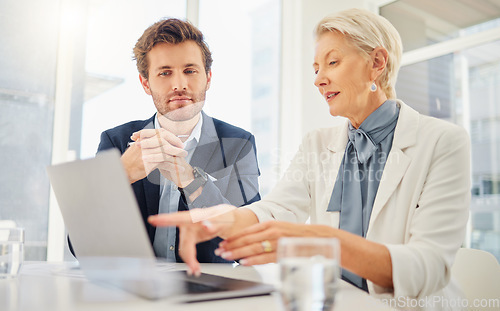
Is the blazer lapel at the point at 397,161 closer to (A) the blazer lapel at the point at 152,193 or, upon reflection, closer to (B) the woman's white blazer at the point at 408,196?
(B) the woman's white blazer at the point at 408,196

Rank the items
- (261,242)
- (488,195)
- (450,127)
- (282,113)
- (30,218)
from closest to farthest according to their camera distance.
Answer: (261,242) < (450,127) < (30,218) < (488,195) < (282,113)

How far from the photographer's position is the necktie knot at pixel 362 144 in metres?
1.44

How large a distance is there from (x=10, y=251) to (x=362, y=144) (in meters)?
1.04

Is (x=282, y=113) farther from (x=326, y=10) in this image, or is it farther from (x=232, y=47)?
(x=326, y=10)

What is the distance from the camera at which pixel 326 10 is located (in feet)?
14.5

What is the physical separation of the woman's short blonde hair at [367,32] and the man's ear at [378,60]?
0.01 meters

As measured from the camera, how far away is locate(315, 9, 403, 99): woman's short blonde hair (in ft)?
4.87

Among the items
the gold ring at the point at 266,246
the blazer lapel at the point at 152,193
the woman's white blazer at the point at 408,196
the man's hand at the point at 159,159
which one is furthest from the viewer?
the blazer lapel at the point at 152,193

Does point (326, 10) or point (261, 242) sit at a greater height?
point (326, 10)

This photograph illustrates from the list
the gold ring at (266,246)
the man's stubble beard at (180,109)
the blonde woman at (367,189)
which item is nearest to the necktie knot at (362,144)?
the blonde woman at (367,189)

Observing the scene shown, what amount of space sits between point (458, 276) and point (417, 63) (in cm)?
317

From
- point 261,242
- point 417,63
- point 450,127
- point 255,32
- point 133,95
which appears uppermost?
point 255,32

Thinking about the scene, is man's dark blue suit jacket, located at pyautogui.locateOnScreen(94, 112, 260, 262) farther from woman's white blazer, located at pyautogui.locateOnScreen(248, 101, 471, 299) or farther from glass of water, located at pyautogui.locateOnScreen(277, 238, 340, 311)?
glass of water, located at pyautogui.locateOnScreen(277, 238, 340, 311)

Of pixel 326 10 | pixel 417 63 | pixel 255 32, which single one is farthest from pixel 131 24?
pixel 417 63
